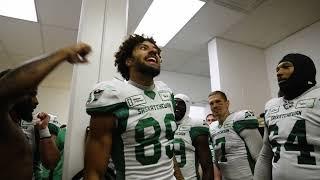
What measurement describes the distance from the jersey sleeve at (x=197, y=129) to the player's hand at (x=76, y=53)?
1641 mm

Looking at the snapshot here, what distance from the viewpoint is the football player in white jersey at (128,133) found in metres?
1.43

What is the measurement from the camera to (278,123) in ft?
6.60

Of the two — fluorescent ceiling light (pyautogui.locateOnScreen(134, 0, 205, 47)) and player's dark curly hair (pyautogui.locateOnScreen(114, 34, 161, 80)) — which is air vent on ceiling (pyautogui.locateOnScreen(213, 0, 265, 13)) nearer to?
fluorescent ceiling light (pyautogui.locateOnScreen(134, 0, 205, 47))

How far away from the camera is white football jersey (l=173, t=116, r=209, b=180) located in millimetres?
2453

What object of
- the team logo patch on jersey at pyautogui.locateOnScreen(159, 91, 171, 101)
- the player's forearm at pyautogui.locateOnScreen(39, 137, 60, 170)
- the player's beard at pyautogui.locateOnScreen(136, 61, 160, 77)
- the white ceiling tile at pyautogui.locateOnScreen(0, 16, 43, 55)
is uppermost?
the white ceiling tile at pyautogui.locateOnScreen(0, 16, 43, 55)

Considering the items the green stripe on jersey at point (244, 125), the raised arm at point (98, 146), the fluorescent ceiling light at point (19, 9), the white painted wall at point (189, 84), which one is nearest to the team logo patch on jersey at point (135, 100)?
the raised arm at point (98, 146)

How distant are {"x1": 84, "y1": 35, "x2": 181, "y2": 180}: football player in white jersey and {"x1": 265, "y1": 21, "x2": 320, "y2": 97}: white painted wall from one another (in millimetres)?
3223

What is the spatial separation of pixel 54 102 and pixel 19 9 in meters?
1.84

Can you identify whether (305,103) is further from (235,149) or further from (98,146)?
(98,146)

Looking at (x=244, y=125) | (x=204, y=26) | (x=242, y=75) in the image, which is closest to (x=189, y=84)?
(x=242, y=75)

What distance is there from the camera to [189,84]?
5680 millimetres

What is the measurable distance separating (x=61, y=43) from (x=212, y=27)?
90.3 inches

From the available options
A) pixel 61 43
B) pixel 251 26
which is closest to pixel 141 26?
pixel 61 43

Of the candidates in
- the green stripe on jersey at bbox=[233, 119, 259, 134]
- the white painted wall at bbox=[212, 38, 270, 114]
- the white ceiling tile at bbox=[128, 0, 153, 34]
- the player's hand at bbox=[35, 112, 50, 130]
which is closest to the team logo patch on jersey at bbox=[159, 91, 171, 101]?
the player's hand at bbox=[35, 112, 50, 130]
